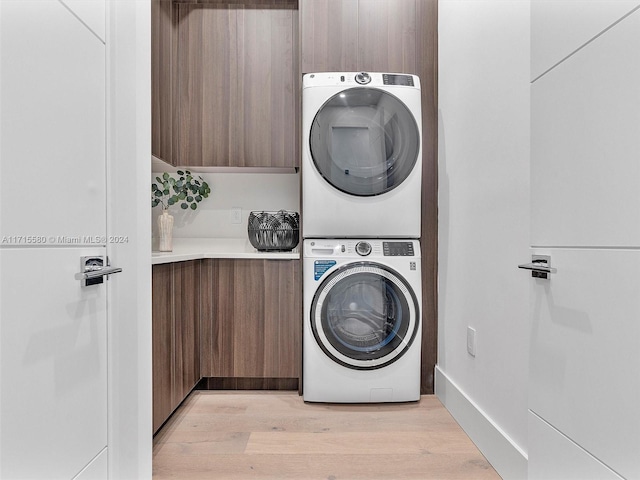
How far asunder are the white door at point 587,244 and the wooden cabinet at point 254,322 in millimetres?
1480

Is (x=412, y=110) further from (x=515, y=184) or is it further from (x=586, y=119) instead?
(x=586, y=119)

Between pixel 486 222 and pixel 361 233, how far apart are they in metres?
0.69

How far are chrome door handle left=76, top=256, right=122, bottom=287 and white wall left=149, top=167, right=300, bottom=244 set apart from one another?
1.75m

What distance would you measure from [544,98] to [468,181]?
0.99m

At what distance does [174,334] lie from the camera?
179cm

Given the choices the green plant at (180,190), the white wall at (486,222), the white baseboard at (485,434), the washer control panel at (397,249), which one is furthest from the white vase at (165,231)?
the white baseboard at (485,434)

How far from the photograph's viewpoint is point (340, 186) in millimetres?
2064

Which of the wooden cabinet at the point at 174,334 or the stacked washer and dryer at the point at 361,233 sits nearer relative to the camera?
the wooden cabinet at the point at 174,334

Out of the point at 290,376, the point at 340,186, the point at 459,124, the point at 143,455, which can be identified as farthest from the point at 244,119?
the point at 143,455

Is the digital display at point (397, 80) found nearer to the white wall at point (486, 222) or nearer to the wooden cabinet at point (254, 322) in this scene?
the white wall at point (486, 222)


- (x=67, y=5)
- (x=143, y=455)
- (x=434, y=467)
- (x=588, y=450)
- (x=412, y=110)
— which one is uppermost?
(x=412, y=110)

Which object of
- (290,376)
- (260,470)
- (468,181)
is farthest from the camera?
(290,376)

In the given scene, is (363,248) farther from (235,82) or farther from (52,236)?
(52,236)

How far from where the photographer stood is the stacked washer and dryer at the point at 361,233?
2033 millimetres
